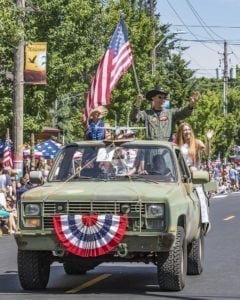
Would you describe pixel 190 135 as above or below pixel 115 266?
above

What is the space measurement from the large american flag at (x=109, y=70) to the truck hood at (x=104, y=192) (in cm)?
777

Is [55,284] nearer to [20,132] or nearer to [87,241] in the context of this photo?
[87,241]

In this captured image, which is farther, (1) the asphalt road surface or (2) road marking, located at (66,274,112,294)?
(2) road marking, located at (66,274,112,294)

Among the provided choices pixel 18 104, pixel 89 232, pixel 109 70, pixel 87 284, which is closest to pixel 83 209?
pixel 89 232

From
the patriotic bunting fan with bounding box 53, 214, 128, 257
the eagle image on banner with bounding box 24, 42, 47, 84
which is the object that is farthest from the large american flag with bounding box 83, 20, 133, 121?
the patriotic bunting fan with bounding box 53, 214, 128, 257

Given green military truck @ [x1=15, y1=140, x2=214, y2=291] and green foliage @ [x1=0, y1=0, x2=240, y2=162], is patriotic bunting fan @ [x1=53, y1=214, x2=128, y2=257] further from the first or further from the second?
green foliage @ [x1=0, y1=0, x2=240, y2=162]

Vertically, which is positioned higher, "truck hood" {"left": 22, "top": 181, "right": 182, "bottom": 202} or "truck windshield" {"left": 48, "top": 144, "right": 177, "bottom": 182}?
"truck windshield" {"left": 48, "top": 144, "right": 177, "bottom": 182}

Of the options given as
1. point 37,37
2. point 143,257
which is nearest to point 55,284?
point 143,257

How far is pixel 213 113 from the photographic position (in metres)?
76.5

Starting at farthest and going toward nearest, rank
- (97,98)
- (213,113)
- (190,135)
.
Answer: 1. (213,113)
2. (97,98)
3. (190,135)

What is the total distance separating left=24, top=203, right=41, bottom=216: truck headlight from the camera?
35.3 ft

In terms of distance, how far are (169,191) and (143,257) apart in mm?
776

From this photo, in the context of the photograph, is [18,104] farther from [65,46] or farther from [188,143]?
[188,143]

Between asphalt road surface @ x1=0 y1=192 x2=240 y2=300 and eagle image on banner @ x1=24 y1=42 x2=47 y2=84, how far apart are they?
12010 millimetres
